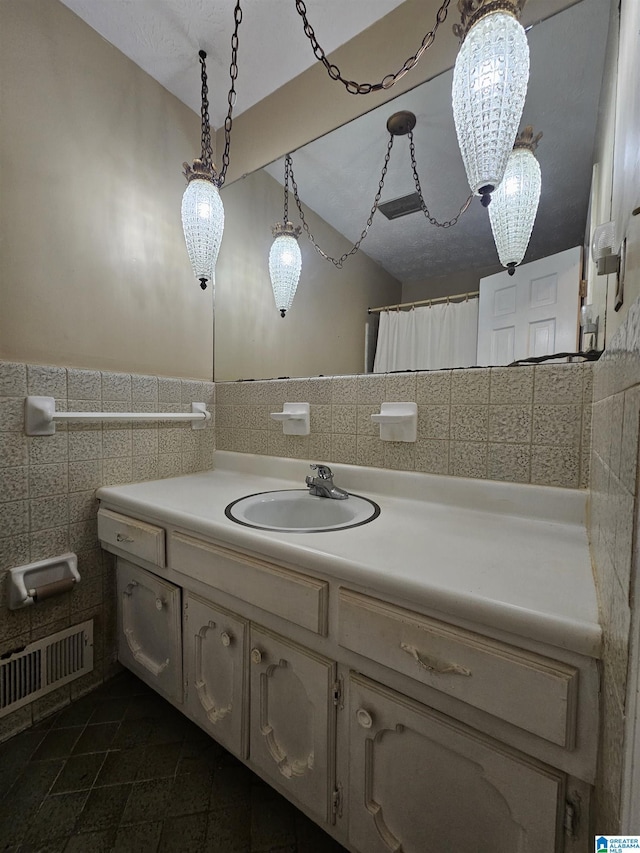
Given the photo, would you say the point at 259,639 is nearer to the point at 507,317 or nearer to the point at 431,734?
the point at 431,734

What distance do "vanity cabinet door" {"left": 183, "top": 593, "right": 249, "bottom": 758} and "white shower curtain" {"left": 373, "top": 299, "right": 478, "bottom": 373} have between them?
2.91ft

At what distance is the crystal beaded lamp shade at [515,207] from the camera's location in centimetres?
92

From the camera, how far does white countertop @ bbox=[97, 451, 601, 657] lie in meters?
0.49

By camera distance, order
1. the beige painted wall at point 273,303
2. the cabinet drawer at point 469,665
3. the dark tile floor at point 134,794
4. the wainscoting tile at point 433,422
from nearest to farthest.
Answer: the cabinet drawer at point 469,665 → the dark tile floor at point 134,794 → the wainscoting tile at point 433,422 → the beige painted wall at point 273,303

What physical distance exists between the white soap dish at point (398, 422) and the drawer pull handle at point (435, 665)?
61cm

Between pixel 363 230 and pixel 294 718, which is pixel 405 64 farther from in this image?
pixel 294 718

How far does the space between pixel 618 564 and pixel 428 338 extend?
854 millimetres

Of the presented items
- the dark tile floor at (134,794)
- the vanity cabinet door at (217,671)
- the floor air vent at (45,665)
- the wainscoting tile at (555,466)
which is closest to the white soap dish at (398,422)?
the wainscoting tile at (555,466)

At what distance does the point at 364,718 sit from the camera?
65 centimetres

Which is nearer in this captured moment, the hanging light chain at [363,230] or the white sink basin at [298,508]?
the white sink basin at [298,508]

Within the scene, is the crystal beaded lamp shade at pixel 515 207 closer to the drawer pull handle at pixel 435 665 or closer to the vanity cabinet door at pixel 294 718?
the drawer pull handle at pixel 435 665

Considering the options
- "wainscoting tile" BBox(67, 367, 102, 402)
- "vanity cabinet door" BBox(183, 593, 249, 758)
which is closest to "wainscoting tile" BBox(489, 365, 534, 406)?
"vanity cabinet door" BBox(183, 593, 249, 758)

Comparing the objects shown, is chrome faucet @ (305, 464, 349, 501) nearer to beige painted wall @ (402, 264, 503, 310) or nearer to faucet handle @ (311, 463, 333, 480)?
faucet handle @ (311, 463, 333, 480)

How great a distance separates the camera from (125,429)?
1307mm
